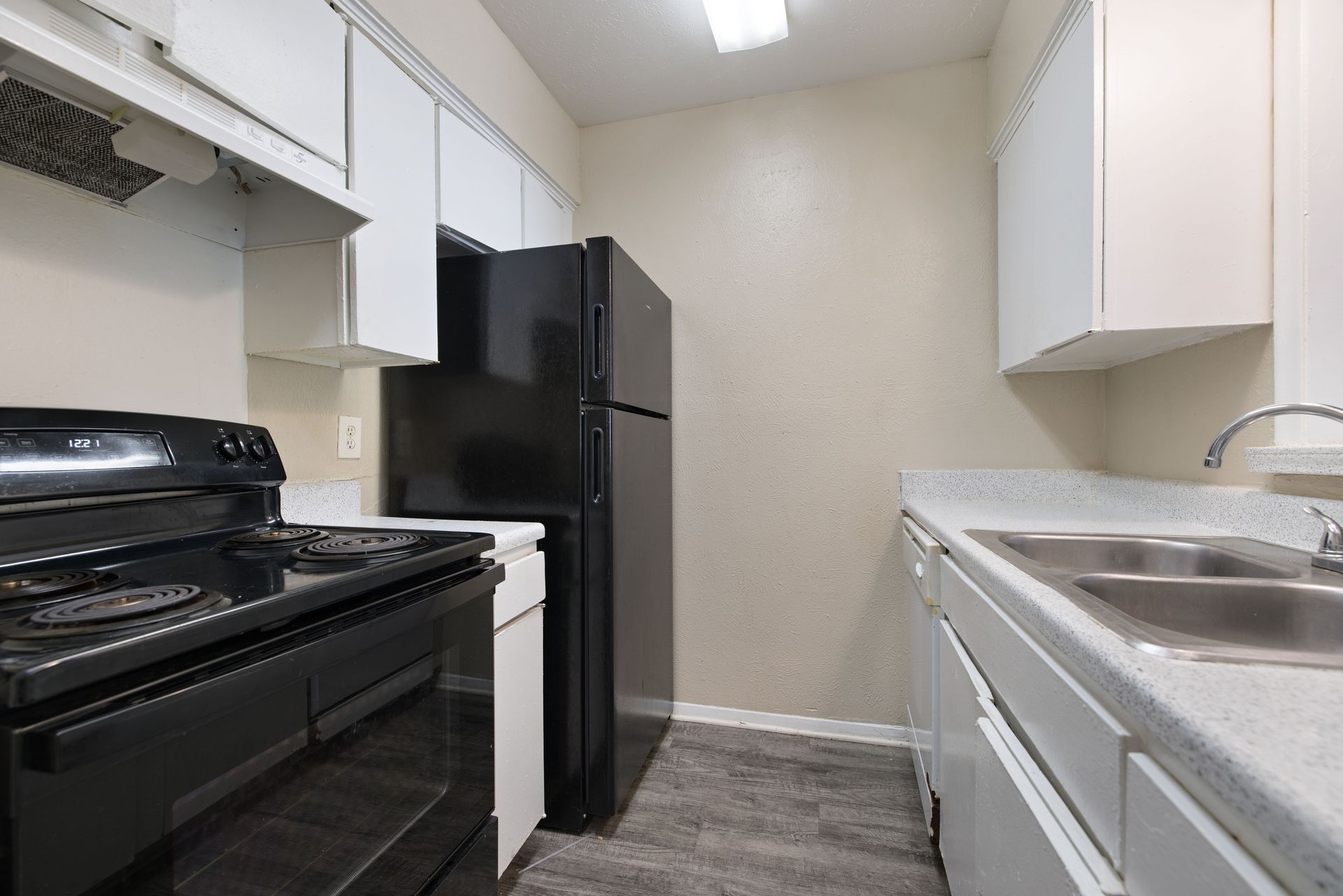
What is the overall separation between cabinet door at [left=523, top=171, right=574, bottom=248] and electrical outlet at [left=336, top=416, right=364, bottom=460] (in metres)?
0.92

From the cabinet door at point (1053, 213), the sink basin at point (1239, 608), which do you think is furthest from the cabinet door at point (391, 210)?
the cabinet door at point (1053, 213)

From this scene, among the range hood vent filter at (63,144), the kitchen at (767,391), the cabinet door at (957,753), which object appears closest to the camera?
the kitchen at (767,391)

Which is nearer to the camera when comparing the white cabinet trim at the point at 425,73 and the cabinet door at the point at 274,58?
the cabinet door at the point at 274,58

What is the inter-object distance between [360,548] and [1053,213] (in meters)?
1.84

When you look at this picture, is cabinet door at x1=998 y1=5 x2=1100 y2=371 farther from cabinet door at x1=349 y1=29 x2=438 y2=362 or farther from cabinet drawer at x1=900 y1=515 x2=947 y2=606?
cabinet door at x1=349 y1=29 x2=438 y2=362

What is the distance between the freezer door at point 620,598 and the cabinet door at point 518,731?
182mm

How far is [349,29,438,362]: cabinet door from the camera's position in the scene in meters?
1.24

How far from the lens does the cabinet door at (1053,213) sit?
51.8 inches

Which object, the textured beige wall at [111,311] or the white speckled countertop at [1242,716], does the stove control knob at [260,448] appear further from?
the white speckled countertop at [1242,716]

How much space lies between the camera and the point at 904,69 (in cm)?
215

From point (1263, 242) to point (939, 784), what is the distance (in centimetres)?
144

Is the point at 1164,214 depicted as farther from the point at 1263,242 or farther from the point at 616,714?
the point at 616,714

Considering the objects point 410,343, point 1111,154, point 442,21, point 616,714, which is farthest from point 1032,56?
point 616,714

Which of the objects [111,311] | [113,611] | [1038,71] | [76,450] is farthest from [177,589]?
[1038,71]
